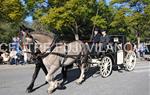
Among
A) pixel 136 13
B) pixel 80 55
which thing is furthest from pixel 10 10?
pixel 80 55

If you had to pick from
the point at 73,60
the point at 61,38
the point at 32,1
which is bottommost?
the point at 73,60

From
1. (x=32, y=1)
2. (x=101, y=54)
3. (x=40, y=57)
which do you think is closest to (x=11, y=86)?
(x=40, y=57)

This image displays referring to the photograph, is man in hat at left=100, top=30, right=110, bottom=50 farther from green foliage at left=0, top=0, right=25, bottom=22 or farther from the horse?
green foliage at left=0, top=0, right=25, bottom=22

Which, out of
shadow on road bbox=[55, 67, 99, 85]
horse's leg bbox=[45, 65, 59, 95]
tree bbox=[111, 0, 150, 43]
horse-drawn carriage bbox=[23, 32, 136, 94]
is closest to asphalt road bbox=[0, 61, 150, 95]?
shadow on road bbox=[55, 67, 99, 85]

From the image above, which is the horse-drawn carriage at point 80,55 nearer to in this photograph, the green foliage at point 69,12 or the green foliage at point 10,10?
the green foliage at point 10,10

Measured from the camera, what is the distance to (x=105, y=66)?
14227 millimetres

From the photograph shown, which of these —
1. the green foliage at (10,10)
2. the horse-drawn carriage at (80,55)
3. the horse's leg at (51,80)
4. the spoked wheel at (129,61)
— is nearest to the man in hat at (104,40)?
the horse-drawn carriage at (80,55)

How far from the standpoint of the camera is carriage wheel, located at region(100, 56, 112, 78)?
14.2 meters

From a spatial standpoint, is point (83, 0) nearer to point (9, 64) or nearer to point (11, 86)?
point (9, 64)

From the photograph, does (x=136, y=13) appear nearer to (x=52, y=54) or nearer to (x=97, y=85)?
(x=97, y=85)

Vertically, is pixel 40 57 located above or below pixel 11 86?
above

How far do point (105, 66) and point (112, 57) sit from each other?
838mm

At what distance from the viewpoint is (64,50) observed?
38.8ft

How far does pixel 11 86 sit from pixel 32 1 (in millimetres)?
24819
